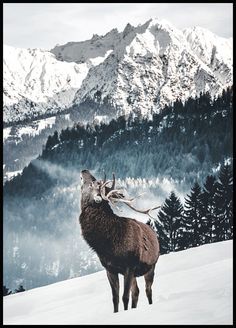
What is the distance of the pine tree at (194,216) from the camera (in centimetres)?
1766

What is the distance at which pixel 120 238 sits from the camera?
14.2 meters

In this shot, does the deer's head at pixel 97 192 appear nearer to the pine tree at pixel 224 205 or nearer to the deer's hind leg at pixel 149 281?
the deer's hind leg at pixel 149 281

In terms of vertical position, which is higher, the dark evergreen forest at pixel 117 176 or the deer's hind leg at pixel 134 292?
the dark evergreen forest at pixel 117 176

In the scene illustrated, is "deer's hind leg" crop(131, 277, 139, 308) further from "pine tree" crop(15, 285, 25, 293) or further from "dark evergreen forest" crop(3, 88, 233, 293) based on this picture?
"pine tree" crop(15, 285, 25, 293)

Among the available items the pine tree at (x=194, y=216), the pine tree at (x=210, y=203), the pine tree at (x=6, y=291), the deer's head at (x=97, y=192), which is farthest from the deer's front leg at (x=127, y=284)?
the pine tree at (x=194, y=216)

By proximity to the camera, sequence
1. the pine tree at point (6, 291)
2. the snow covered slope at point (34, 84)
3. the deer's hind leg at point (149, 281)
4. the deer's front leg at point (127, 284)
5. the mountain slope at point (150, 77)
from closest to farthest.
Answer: the deer's front leg at point (127, 284)
the deer's hind leg at point (149, 281)
the pine tree at point (6, 291)
the mountain slope at point (150, 77)
the snow covered slope at point (34, 84)

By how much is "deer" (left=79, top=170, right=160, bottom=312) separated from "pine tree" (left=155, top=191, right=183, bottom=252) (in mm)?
2181

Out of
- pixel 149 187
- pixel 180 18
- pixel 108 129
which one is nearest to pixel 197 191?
pixel 149 187

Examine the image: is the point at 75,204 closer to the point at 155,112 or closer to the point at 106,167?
the point at 106,167

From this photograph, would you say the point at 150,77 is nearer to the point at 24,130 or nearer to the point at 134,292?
the point at 24,130

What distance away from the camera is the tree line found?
56.6 feet

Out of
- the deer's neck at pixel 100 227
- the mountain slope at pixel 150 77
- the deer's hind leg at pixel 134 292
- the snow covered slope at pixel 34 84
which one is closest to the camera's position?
the deer's neck at pixel 100 227

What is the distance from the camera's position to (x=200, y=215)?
1797 centimetres

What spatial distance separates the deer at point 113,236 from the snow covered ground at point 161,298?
0.50 m
